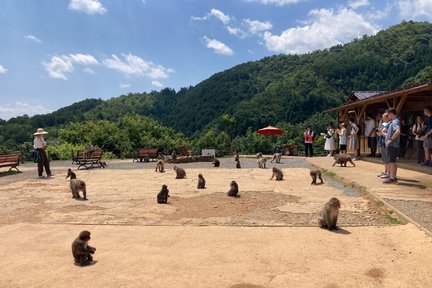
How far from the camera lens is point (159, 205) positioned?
865 cm

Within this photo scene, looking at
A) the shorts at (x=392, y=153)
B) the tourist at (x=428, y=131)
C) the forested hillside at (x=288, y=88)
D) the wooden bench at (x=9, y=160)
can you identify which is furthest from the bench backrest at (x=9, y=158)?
the forested hillside at (x=288, y=88)

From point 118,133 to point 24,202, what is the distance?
93.1 ft

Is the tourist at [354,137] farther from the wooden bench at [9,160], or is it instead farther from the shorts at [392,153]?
the wooden bench at [9,160]

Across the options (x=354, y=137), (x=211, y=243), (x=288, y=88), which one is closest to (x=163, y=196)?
(x=211, y=243)

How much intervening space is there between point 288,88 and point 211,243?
76.7 meters

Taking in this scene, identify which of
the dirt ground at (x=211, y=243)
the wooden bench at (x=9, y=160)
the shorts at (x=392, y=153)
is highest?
the shorts at (x=392, y=153)

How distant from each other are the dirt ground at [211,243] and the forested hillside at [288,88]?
38.8 metres

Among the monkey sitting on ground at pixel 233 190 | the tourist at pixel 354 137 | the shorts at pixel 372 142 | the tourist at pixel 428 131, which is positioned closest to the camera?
the monkey sitting on ground at pixel 233 190

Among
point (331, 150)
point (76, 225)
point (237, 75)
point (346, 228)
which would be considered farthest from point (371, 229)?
point (237, 75)

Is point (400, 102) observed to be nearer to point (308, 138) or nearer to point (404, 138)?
point (404, 138)

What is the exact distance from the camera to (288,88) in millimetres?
79500

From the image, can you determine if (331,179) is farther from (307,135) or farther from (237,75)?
(237,75)

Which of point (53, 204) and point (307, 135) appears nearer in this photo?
point (53, 204)

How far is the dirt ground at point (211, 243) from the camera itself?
4.37m
